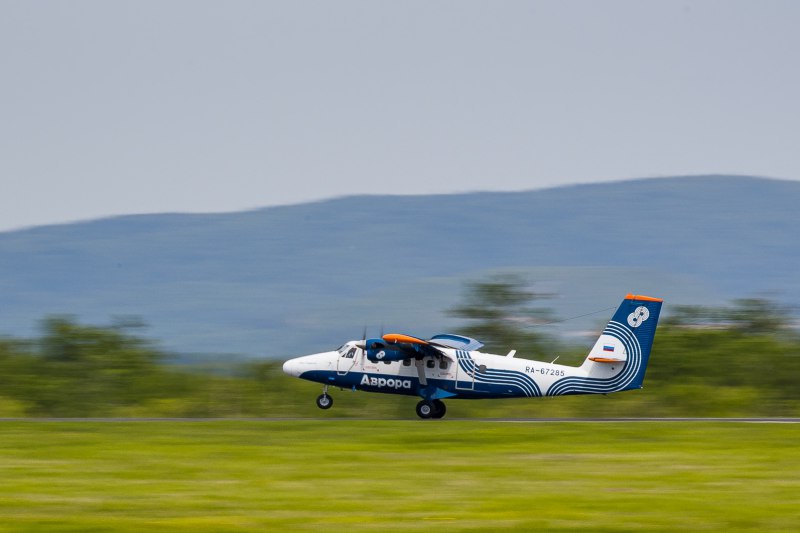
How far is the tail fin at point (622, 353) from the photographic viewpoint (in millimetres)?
32781

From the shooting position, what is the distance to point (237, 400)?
40781 mm

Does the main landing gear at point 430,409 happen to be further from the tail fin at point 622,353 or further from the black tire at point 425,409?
the tail fin at point 622,353

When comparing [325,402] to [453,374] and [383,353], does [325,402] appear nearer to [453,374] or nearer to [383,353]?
[383,353]

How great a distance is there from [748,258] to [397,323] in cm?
8455

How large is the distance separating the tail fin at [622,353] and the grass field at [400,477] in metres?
1.73

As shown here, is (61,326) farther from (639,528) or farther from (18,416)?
(639,528)

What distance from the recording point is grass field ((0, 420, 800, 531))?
16188 millimetres

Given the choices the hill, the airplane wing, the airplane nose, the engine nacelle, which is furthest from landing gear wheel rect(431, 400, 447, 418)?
the hill

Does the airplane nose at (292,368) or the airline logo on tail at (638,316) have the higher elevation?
the airline logo on tail at (638,316)

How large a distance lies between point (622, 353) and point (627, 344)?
0.94 feet

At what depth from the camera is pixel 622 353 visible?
32.8 metres

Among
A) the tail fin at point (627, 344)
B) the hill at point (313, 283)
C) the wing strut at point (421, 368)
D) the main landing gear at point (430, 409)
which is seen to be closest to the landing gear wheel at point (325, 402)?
the main landing gear at point (430, 409)

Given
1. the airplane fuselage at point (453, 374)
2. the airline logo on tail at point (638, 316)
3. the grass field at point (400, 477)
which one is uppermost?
the airline logo on tail at point (638, 316)

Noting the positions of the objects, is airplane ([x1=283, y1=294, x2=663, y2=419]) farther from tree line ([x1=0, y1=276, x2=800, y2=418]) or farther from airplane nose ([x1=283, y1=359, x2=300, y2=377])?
tree line ([x1=0, y1=276, x2=800, y2=418])
